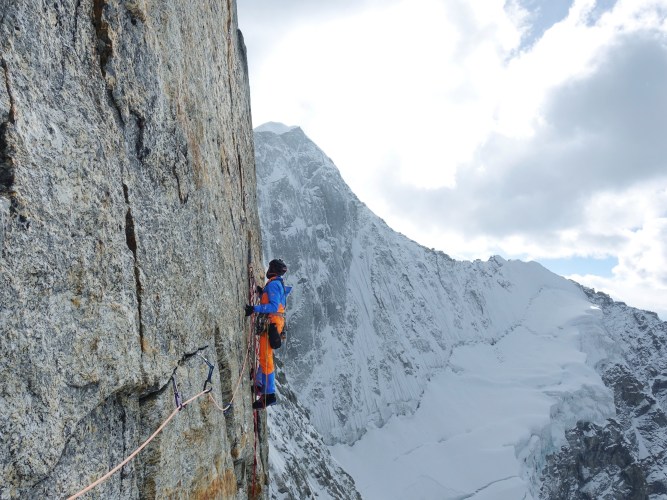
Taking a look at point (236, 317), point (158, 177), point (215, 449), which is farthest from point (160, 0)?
point (215, 449)

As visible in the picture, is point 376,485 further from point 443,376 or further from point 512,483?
point 443,376

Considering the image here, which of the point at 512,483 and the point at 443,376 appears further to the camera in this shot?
the point at 443,376

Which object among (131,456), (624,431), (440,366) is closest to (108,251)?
(131,456)

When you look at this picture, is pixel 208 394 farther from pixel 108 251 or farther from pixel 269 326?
pixel 269 326

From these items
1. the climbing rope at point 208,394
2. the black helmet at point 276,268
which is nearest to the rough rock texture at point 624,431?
the climbing rope at point 208,394

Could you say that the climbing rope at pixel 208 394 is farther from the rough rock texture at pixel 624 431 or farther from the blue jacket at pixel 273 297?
the rough rock texture at pixel 624 431

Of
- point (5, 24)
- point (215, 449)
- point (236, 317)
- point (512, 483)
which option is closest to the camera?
point (5, 24)

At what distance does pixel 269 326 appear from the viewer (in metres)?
7.56

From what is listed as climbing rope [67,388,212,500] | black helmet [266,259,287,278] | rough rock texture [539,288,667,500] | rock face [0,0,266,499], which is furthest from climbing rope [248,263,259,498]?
rough rock texture [539,288,667,500]

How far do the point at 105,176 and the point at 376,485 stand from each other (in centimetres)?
7640

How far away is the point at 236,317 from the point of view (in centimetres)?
654

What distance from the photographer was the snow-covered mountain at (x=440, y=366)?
257ft

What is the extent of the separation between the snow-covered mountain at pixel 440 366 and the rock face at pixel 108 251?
66977 mm

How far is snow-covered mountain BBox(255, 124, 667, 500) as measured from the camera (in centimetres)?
7831
